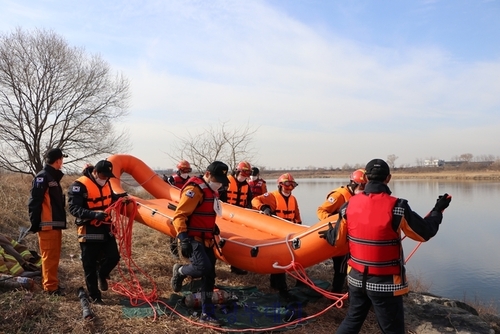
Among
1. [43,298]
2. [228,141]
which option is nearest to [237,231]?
[43,298]

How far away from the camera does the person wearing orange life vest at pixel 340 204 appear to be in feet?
13.4

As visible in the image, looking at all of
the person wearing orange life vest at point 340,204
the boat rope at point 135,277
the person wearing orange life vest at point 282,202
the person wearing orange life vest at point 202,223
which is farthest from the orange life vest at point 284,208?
the person wearing orange life vest at point 202,223

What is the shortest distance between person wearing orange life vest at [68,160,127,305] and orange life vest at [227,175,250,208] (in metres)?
2.14

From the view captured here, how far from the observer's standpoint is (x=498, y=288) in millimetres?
8594

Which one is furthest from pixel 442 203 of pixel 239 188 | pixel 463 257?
pixel 463 257

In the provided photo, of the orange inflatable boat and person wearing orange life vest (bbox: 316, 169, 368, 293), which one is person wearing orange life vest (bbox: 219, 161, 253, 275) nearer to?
the orange inflatable boat

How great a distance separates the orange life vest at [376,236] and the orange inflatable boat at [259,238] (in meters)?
0.85

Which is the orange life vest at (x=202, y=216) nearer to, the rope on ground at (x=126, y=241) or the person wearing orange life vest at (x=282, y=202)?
the rope on ground at (x=126, y=241)

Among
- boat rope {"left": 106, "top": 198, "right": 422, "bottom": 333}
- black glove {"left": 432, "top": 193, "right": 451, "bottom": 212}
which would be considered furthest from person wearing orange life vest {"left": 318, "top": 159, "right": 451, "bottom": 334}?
boat rope {"left": 106, "top": 198, "right": 422, "bottom": 333}

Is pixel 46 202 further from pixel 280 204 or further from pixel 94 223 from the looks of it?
pixel 280 204

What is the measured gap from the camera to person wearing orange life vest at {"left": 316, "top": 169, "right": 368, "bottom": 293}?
408cm

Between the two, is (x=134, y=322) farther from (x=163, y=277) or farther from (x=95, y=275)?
(x=163, y=277)

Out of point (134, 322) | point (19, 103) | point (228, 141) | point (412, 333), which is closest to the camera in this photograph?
point (134, 322)

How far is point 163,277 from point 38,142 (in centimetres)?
1198
